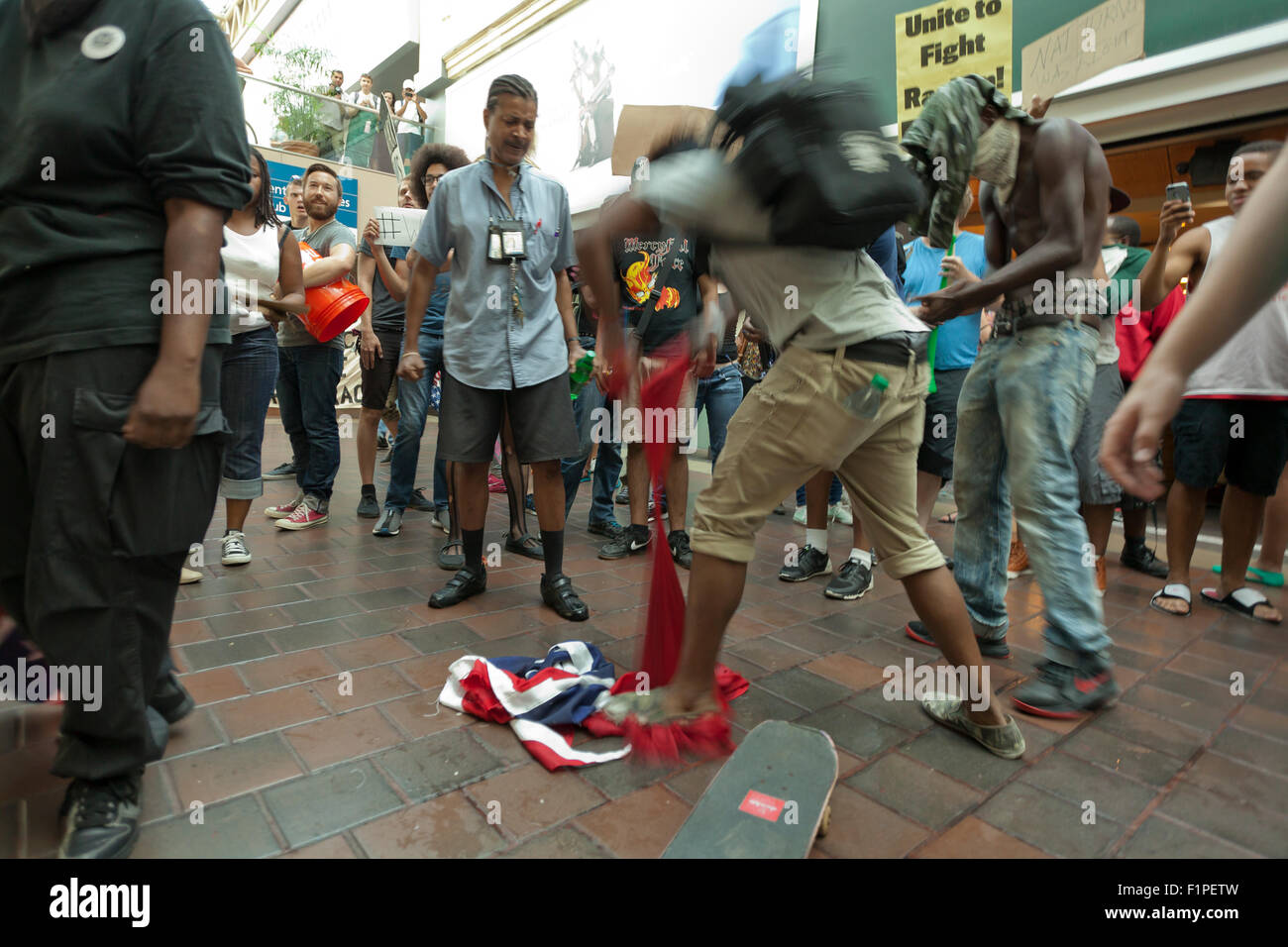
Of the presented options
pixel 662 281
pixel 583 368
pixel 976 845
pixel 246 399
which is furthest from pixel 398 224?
pixel 976 845

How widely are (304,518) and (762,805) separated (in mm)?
3830

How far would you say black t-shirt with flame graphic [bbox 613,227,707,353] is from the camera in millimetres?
4055

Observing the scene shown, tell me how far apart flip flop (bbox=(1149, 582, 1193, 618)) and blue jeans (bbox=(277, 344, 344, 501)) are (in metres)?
4.55

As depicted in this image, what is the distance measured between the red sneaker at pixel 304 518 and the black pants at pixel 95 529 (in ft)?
9.64

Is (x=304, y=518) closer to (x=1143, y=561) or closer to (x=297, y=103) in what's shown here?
(x=1143, y=561)

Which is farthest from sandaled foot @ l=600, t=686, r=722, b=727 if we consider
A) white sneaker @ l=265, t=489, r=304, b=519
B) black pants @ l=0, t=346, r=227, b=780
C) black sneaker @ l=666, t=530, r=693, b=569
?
white sneaker @ l=265, t=489, r=304, b=519

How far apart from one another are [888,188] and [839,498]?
386cm

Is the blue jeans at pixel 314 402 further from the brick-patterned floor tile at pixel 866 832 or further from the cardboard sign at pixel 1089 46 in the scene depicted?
the cardboard sign at pixel 1089 46

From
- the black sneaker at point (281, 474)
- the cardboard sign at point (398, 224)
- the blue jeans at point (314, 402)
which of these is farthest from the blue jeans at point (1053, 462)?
the black sneaker at point (281, 474)

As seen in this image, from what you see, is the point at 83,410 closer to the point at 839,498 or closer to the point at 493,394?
the point at 493,394

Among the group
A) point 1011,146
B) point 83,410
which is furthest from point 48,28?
point 1011,146

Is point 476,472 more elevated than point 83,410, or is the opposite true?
point 83,410

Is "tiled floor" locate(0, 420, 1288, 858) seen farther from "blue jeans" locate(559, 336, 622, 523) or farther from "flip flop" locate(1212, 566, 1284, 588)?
"blue jeans" locate(559, 336, 622, 523)

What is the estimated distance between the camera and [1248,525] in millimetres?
3555
